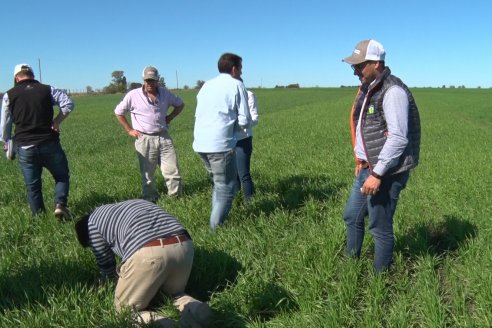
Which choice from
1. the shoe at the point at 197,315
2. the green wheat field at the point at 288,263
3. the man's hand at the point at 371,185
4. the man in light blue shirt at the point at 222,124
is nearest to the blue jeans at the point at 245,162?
the green wheat field at the point at 288,263

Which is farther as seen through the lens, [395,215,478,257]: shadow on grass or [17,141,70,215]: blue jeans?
[17,141,70,215]: blue jeans

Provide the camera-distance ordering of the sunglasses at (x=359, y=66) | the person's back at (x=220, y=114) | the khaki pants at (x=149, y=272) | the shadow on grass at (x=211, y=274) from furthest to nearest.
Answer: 1. the person's back at (x=220, y=114)
2. the shadow on grass at (x=211, y=274)
3. the sunglasses at (x=359, y=66)
4. the khaki pants at (x=149, y=272)

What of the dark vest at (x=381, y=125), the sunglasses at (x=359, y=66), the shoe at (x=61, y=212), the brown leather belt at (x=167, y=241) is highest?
the sunglasses at (x=359, y=66)

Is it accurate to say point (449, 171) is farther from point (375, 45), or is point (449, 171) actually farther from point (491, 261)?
point (375, 45)

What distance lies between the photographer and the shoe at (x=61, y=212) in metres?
4.84

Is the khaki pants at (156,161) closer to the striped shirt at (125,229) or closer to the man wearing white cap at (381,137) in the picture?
the striped shirt at (125,229)

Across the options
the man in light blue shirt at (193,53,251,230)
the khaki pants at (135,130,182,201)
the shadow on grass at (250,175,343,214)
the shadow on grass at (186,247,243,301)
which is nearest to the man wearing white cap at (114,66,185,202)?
the khaki pants at (135,130,182,201)

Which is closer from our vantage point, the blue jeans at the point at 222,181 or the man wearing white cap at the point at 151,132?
the blue jeans at the point at 222,181

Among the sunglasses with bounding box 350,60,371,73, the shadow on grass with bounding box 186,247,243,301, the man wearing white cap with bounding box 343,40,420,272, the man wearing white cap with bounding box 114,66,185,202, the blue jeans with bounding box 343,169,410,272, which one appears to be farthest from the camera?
the man wearing white cap with bounding box 114,66,185,202

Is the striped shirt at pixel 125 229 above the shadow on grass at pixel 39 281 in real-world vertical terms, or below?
above

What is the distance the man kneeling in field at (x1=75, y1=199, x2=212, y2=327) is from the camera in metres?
2.80

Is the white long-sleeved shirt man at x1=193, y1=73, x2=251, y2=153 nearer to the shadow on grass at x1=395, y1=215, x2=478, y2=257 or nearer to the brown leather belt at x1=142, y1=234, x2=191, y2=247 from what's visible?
the brown leather belt at x1=142, y1=234, x2=191, y2=247

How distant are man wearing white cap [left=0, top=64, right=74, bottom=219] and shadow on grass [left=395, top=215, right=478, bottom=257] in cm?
371

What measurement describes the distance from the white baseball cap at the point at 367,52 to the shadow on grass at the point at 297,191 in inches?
96.5
